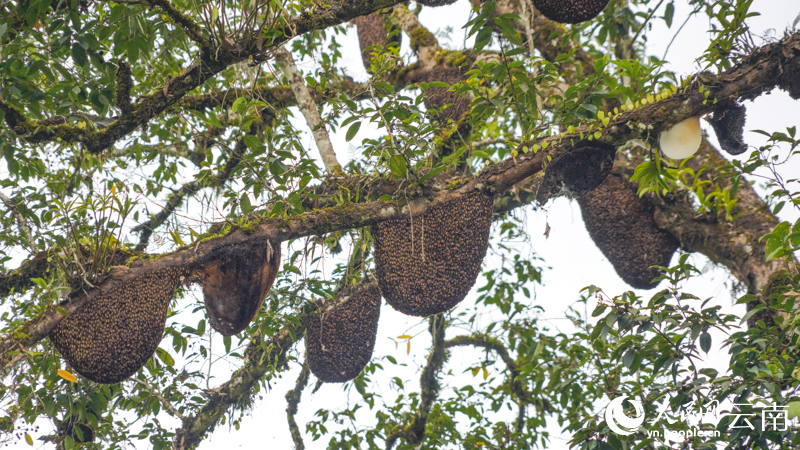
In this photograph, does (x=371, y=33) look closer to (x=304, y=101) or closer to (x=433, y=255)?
(x=304, y=101)

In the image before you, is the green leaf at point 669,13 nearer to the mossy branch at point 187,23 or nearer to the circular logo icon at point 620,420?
the circular logo icon at point 620,420

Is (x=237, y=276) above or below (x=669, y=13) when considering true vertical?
below

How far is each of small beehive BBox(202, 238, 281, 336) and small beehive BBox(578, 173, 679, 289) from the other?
7.98ft

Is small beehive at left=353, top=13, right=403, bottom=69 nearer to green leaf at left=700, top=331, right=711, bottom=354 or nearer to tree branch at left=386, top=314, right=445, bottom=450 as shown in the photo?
tree branch at left=386, top=314, right=445, bottom=450

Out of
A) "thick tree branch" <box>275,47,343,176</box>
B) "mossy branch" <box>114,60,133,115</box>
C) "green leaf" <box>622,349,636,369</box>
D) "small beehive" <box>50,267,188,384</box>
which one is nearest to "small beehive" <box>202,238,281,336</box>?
"small beehive" <box>50,267,188,384</box>

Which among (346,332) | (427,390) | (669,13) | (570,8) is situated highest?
(669,13)

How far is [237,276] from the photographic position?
9.23 ft

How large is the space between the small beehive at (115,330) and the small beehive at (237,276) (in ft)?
0.85

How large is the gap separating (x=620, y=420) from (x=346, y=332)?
1900mm

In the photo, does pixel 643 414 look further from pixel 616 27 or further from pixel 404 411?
pixel 404 411

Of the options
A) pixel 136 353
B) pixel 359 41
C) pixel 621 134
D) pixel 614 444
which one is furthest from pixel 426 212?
pixel 359 41

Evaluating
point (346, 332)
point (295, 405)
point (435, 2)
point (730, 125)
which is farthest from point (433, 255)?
point (295, 405)

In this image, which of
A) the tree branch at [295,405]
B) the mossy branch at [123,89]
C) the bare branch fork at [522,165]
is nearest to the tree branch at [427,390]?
the tree branch at [295,405]

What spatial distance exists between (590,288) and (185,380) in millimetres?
3206
